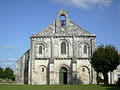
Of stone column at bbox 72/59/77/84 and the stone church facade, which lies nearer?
stone column at bbox 72/59/77/84

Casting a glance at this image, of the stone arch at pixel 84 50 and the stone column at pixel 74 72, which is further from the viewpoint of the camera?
the stone arch at pixel 84 50

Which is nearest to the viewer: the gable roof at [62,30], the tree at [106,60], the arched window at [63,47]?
the tree at [106,60]

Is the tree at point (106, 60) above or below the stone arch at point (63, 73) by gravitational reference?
above

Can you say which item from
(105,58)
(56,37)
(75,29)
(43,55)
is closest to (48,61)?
(43,55)

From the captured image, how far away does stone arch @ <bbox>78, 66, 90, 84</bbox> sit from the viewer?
42688mm

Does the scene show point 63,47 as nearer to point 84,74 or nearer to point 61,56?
point 61,56

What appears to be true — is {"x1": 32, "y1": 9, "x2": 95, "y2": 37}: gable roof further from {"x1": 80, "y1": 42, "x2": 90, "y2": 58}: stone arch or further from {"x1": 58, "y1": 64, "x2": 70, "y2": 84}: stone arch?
{"x1": 58, "y1": 64, "x2": 70, "y2": 84}: stone arch

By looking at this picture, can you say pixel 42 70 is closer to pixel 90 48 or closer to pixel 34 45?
pixel 34 45

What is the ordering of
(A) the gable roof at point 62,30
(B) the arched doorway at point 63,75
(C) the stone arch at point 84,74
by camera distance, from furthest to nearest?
(A) the gable roof at point 62,30, (B) the arched doorway at point 63,75, (C) the stone arch at point 84,74

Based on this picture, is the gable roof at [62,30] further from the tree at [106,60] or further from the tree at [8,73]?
the tree at [8,73]

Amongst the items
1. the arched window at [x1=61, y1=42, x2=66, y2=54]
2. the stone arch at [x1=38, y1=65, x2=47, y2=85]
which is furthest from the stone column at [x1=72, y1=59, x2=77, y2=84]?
the stone arch at [x1=38, y1=65, x2=47, y2=85]

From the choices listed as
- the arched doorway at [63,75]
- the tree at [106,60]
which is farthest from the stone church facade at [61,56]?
the tree at [106,60]

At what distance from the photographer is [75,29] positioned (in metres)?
44.4

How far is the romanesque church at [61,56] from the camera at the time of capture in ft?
140
